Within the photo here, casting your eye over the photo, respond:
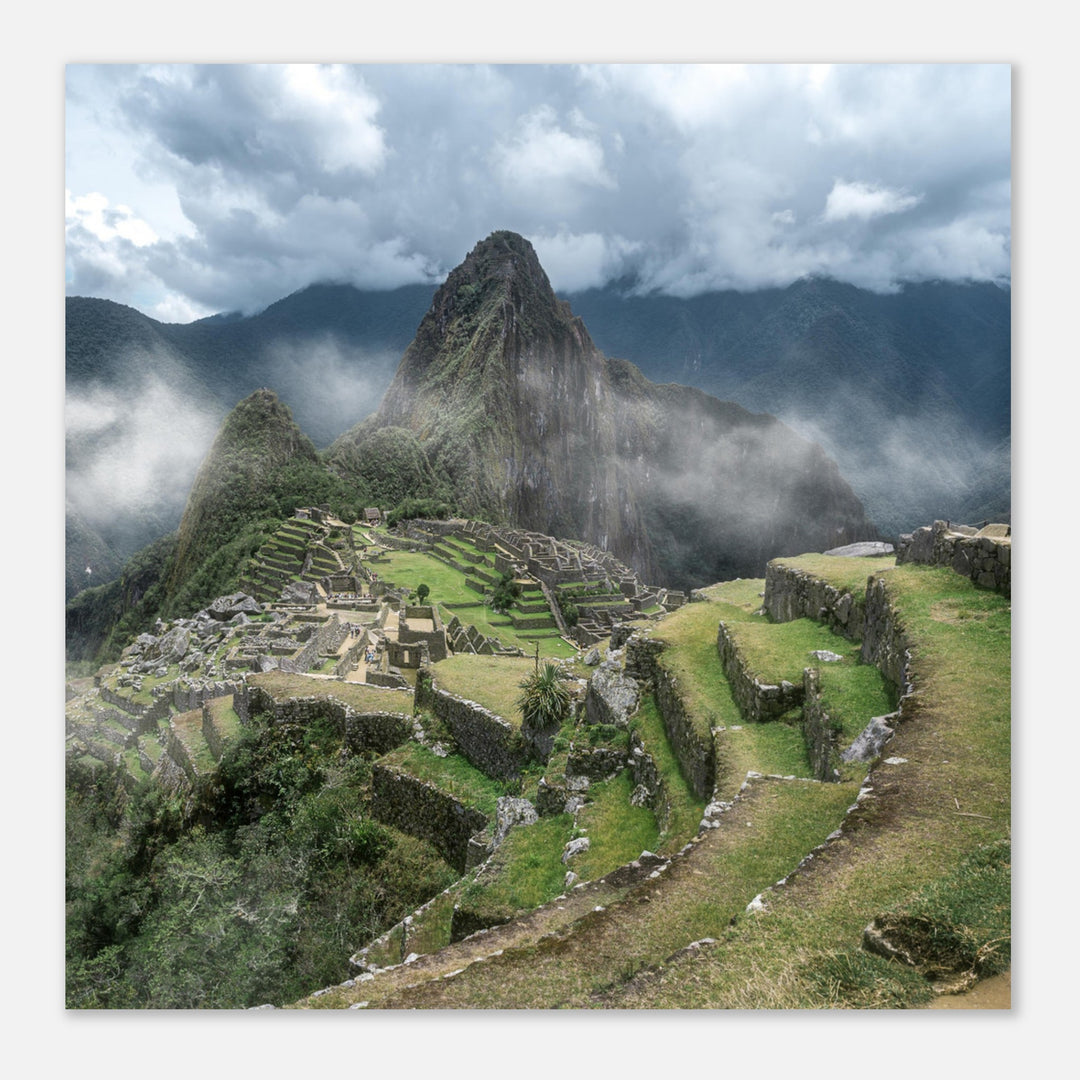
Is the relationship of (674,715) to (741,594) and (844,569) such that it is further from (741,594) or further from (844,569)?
(741,594)

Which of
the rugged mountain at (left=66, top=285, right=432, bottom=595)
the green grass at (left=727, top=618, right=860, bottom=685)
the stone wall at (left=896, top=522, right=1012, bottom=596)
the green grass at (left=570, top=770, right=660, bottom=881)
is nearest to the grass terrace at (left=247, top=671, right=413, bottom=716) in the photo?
the rugged mountain at (left=66, top=285, right=432, bottom=595)

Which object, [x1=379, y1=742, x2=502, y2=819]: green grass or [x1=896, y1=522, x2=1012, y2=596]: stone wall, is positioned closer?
[x1=896, y1=522, x2=1012, y2=596]: stone wall

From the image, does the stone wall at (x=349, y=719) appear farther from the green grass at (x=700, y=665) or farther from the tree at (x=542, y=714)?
the green grass at (x=700, y=665)

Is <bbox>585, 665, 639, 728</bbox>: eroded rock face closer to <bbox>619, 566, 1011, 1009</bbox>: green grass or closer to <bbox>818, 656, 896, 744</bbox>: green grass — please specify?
<bbox>818, 656, 896, 744</bbox>: green grass

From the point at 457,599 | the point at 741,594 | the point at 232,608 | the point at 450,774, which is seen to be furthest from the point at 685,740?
the point at 457,599

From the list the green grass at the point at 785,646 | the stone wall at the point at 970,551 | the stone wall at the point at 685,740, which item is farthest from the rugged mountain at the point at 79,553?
the stone wall at the point at 970,551
